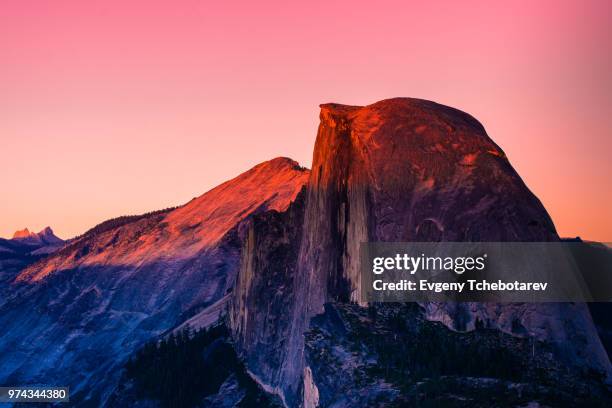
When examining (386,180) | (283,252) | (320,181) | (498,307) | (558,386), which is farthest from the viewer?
(283,252)

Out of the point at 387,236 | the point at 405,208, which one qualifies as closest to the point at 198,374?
the point at 387,236

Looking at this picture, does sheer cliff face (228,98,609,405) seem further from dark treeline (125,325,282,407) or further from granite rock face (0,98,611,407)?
dark treeline (125,325,282,407)

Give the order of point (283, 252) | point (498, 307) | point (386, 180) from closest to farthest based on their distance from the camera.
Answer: point (498, 307) < point (386, 180) < point (283, 252)

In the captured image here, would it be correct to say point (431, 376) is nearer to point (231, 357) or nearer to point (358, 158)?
point (358, 158)

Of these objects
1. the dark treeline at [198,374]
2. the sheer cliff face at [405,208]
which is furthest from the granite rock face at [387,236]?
the dark treeline at [198,374]

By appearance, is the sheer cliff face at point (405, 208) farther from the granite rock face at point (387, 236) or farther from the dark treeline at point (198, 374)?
the dark treeline at point (198, 374)

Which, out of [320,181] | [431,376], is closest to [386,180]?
[320,181]

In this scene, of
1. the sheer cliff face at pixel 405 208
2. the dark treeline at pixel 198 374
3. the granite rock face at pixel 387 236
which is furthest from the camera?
the dark treeline at pixel 198 374

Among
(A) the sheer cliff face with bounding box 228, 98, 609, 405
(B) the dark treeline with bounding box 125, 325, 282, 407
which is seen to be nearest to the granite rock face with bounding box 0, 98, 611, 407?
(A) the sheer cliff face with bounding box 228, 98, 609, 405
